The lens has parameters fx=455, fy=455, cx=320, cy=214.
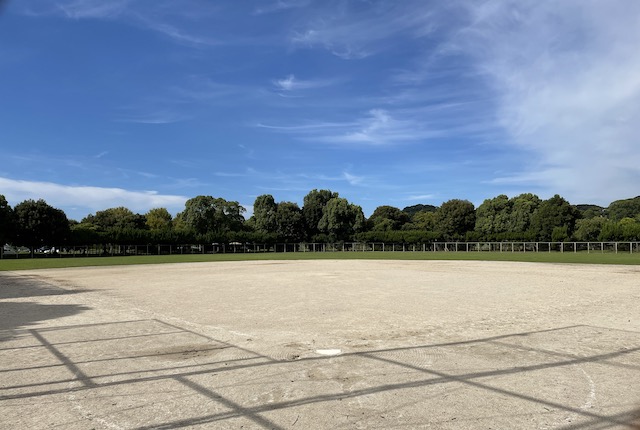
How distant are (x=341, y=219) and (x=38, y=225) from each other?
5795 centimetres

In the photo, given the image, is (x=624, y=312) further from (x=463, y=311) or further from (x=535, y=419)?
(x=535, y=419)

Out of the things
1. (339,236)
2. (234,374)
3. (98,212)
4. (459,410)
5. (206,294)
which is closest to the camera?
(459,410)

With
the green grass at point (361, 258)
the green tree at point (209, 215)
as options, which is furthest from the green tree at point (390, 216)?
the green grass at point (361, 258)

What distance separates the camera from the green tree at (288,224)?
98750 mm

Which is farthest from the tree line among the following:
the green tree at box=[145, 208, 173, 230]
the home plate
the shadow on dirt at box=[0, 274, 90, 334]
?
the home plate

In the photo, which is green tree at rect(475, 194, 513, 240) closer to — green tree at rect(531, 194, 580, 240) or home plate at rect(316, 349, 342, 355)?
green tree at rect(531, 194, 580, 240)

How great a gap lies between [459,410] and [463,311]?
7781 millimetres

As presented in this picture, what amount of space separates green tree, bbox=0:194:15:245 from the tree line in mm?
151

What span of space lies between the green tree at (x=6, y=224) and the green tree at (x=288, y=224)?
4726 cm

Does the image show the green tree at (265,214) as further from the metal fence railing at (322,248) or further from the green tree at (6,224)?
the green tree at (6,224)

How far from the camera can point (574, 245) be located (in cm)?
6538

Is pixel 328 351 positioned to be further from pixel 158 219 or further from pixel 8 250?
pixel 158 219

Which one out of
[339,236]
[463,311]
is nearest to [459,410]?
[463,311]

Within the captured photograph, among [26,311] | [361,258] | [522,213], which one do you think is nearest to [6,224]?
[361,258]
